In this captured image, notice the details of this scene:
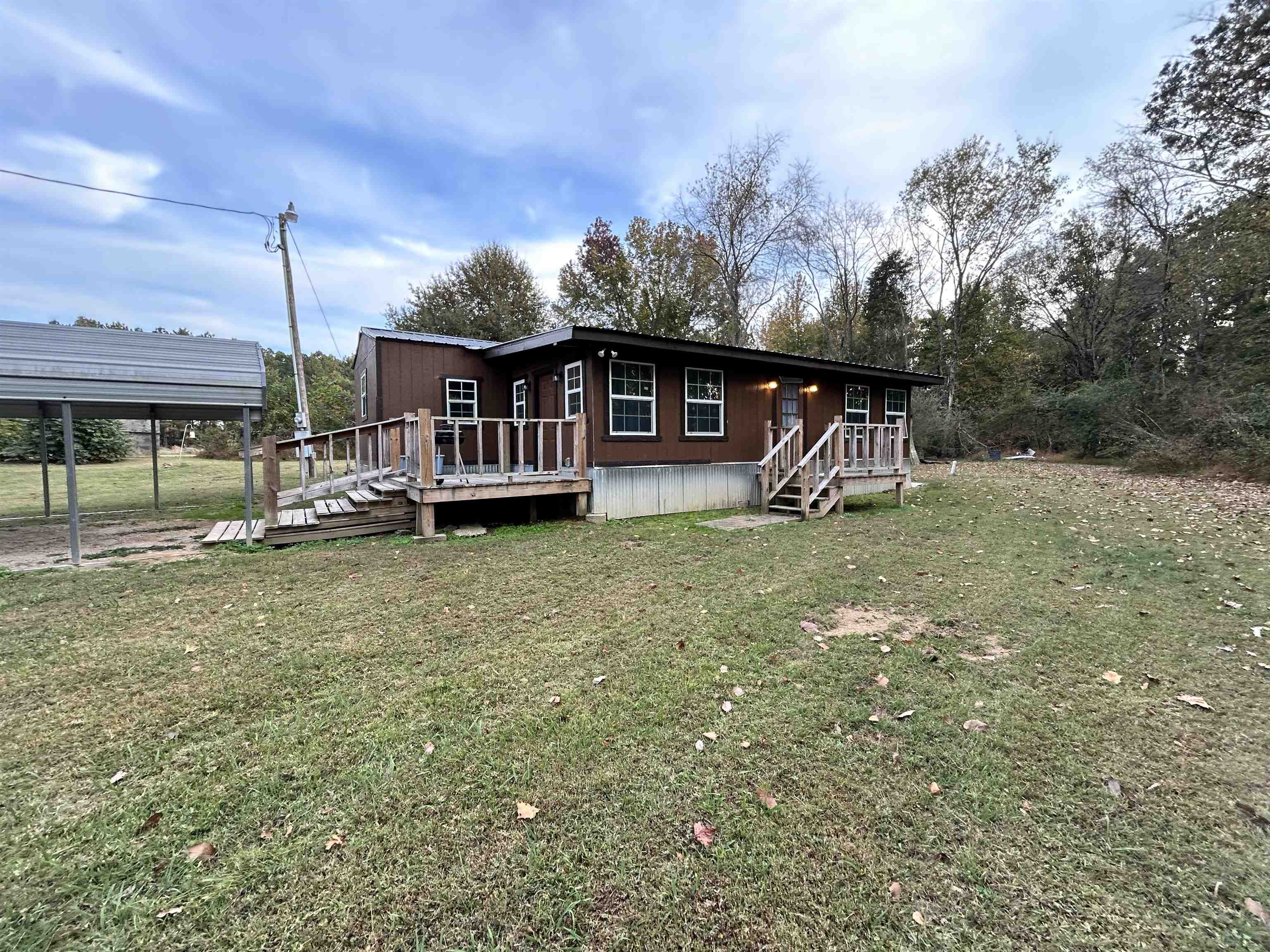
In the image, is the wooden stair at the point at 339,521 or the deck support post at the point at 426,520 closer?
the wooden stair at the point at 339,521

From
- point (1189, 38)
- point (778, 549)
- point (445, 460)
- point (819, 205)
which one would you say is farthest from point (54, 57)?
point (1189, 38)

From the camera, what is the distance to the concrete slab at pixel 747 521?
7.94 meters

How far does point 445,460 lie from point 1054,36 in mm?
16764

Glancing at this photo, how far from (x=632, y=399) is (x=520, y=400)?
3.81 meters

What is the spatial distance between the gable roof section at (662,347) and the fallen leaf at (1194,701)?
6.88 m

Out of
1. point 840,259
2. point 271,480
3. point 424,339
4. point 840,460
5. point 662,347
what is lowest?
point 271,480

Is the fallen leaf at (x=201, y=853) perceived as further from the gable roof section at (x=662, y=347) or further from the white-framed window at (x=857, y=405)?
the white-framed window at (x=857, y=405)

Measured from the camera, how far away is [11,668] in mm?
3203

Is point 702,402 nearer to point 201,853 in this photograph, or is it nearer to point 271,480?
point 271,480

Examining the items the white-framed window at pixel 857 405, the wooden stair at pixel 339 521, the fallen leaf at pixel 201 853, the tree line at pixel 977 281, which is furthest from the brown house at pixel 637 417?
the tree line at pixel 977 281

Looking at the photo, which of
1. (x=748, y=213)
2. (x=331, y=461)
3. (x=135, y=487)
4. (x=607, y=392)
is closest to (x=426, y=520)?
(x=331, y=461)

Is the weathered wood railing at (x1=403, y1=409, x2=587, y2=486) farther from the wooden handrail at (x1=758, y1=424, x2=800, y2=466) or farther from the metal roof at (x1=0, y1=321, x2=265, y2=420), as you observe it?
the wooden handrail at (x1=758, y1=424, x2=800, y2=466)

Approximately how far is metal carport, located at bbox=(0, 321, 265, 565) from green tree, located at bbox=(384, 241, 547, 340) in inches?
791

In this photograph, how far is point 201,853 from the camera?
184 cm
